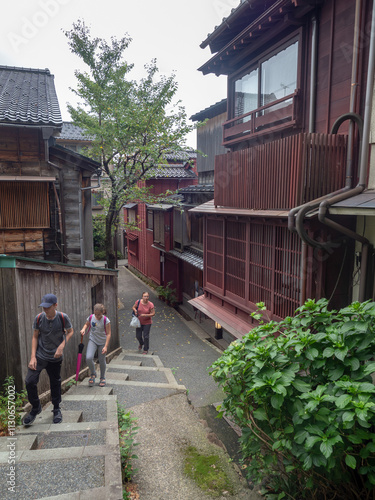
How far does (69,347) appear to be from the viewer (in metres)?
8.24

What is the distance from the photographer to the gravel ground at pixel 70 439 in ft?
16.8

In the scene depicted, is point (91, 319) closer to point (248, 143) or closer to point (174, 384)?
point (174, 384)

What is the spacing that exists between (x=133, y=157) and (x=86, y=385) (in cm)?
1345

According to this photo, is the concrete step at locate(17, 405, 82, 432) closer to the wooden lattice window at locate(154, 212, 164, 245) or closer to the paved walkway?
the paved walkway

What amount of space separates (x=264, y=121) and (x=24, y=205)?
25.2 ft

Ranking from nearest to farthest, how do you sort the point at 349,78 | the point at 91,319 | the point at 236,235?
the point at 349,78 < the point at 91,319 < the point at 236,235

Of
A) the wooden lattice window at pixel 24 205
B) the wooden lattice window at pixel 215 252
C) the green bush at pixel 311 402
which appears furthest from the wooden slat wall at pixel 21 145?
the green bush at pixel 311 402

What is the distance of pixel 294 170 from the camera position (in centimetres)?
716

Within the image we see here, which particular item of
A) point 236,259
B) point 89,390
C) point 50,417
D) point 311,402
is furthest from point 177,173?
point 311,402

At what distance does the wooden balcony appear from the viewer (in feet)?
23.1

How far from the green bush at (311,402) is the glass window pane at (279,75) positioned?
6928 mm

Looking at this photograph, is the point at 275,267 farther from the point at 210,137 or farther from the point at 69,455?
the point at 210,137

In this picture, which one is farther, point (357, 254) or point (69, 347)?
point (69, 347)

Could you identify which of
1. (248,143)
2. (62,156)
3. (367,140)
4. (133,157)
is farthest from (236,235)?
(133,157)
